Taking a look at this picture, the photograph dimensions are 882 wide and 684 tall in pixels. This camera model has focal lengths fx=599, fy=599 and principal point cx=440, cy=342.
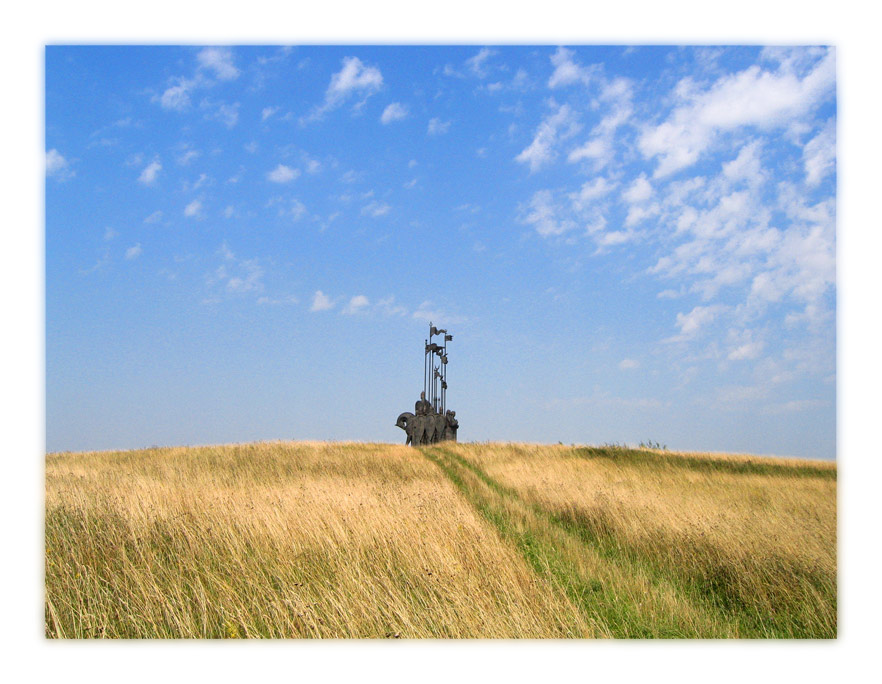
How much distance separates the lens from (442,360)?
90.0 feet

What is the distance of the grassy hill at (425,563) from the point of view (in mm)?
4855

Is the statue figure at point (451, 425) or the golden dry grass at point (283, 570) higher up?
the golden dry grass at point (283, 570)

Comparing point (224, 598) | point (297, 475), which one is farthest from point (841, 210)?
point (297, 475)

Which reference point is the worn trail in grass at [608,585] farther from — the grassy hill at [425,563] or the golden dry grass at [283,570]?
the golden dry grass at [283,570]

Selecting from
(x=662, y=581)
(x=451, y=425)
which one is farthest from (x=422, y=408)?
(x=662, y=581)

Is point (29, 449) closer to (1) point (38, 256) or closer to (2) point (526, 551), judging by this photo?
(1) point (38, 256)

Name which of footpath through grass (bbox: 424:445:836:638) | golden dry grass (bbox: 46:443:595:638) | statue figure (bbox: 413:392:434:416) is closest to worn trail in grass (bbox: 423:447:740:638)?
footpath through grass (bbox: 424:445:836:638)

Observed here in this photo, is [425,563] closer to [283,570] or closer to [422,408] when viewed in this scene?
[283,570]

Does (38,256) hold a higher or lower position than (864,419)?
higher

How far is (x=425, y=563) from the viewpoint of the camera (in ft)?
18.3

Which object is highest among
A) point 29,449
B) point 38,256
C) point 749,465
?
point 38,256

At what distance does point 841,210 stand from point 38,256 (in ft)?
27.2

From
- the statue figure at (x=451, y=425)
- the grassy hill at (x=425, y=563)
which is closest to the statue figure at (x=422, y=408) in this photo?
the statue figure at (x=451, y=425)

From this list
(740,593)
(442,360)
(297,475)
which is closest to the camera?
(740,593)
